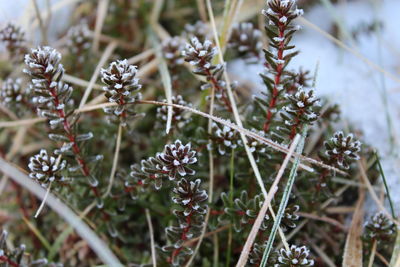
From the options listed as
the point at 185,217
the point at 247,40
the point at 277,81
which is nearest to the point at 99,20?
the point at 247,40

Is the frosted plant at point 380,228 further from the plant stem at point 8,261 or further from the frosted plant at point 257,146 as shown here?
the plant stem at point 8,261

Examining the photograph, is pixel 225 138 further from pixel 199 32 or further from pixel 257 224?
pixel 199 32

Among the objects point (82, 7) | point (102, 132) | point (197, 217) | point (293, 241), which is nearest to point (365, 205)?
point (293, 241)

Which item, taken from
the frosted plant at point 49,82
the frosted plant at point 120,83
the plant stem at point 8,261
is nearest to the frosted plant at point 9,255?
the plant stem at point 8,261

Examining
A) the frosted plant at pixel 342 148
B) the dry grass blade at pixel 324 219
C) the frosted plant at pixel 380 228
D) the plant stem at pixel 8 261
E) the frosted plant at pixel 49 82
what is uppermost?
the frosted plant at pixel 342 148

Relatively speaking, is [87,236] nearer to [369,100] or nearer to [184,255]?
[184,255]
